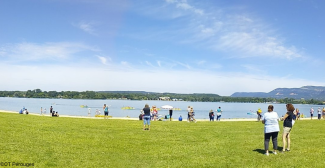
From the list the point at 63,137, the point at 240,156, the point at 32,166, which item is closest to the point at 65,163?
the point at 32,166

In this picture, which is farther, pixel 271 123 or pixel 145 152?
pixel 145 152

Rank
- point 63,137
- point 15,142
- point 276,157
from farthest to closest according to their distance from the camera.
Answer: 1. point 63,137
2. point 15,142
3. point 276,157

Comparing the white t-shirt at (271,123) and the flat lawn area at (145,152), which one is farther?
the white t-shirt at (271,123)

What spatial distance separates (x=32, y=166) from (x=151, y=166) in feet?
13.7

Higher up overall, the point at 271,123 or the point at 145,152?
the point at 271,123

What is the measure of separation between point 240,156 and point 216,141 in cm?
394

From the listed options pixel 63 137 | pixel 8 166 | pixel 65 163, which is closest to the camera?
pixel 8 166

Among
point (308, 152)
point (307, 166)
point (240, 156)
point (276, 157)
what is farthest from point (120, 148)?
point (308, 152)

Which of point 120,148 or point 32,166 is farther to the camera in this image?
point 120,148

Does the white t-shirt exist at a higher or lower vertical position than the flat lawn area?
higher

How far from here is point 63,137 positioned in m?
16.4

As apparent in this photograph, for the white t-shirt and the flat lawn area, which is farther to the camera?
the white t-shirt

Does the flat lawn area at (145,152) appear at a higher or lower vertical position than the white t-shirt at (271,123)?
lower

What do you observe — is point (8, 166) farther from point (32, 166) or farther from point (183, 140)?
point (183, 140)
